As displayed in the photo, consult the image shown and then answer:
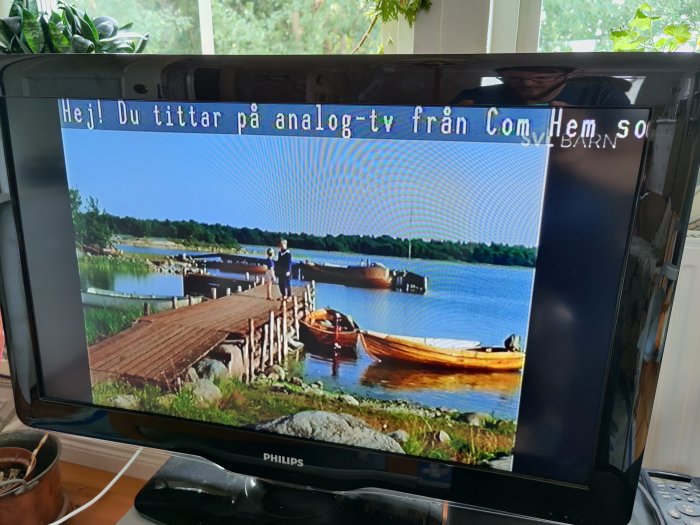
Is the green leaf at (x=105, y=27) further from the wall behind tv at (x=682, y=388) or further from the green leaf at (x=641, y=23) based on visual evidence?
the wall behind tv at (x=682, y=388)

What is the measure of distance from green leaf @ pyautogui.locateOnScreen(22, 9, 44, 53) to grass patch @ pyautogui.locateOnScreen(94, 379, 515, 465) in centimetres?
47

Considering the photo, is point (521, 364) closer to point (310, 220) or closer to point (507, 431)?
point (507, 431)

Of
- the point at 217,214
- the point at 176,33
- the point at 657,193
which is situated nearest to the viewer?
the point at 657,193

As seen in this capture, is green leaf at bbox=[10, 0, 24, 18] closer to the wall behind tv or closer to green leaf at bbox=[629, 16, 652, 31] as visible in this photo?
green leaf at bbox=[629, 16, 652, 31]

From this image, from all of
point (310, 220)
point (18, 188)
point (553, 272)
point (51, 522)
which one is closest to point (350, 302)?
point (310, 220)

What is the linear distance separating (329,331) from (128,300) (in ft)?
0.83

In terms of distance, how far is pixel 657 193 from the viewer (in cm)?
52

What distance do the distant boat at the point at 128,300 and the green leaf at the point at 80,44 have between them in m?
0.36

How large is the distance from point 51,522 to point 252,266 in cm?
47

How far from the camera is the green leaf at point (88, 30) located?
822 millimetres

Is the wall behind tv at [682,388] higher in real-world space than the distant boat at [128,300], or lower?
lower

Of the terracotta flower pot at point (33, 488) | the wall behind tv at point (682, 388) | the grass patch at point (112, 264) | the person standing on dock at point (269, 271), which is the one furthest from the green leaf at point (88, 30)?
the wall behind tv at point (682, 388)

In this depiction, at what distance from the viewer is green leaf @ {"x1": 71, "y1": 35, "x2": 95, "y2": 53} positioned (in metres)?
0.81

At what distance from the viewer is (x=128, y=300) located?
27.1 inches
